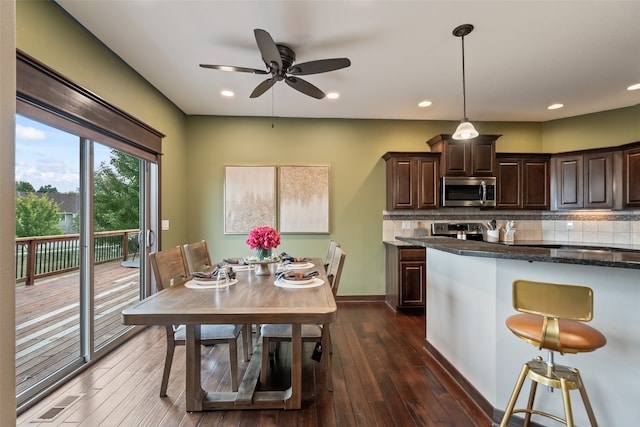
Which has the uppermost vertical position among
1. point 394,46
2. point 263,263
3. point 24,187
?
point 394,46

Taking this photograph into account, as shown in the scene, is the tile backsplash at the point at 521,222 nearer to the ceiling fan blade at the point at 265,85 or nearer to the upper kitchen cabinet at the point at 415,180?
the upper kitchen cabinet at the point at 415,180

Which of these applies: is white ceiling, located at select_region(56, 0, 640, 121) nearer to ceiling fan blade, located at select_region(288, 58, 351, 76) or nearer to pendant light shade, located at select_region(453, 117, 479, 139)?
ceiling fan blade, located at select_region(288, 58, 351, 76)

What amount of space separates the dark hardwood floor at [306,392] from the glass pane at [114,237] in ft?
1.52

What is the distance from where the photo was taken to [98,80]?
2465mm

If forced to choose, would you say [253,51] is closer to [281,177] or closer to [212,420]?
[281,177]

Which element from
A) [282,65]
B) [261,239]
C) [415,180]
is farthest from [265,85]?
[415,180]

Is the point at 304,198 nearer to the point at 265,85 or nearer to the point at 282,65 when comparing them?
the point at 265,85

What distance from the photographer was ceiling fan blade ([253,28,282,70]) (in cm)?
188

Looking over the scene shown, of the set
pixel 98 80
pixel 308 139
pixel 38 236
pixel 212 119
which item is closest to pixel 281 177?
pixel 308 139

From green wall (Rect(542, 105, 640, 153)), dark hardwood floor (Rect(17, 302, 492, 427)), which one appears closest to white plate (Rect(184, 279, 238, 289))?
dark hardwood floor (Rect(17, 302, 492, 427))

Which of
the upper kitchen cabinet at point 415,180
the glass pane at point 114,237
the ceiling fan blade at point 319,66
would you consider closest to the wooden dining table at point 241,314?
the glass pane at point 114,237

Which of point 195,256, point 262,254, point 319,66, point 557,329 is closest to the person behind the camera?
point 557,329

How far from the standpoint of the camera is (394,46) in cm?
250

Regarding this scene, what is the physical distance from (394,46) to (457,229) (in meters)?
2.84
